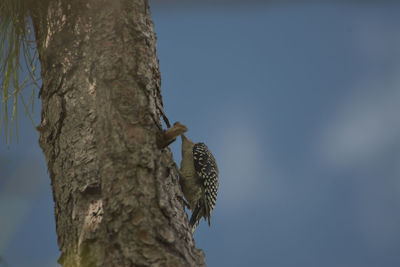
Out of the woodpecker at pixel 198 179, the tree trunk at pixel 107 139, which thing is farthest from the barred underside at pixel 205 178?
the tree trunk at pixel 107 139

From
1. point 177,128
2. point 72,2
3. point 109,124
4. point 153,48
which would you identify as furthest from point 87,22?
point 177,128

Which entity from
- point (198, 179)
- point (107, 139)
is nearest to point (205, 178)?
point (198, 179)

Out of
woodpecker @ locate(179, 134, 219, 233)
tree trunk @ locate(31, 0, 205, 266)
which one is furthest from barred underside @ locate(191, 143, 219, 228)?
tree trunk @ locate(31, 0, 205, 266)

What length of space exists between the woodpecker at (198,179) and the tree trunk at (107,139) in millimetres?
2183

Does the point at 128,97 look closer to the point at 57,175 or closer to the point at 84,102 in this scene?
the point at 84,102

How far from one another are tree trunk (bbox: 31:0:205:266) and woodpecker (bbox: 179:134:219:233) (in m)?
2.18

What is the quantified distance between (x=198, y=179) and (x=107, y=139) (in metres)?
2.85

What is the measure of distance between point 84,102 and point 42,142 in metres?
0.38

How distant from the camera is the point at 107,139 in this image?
7.91 ft

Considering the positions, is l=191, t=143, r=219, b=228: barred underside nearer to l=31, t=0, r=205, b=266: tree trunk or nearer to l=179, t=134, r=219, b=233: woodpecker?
l=179, t=134, r=219, b=233: woodpecker

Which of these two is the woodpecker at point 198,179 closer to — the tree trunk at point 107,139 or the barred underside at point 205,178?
the barred underside at point 205,178

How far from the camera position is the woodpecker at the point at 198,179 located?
197 inches

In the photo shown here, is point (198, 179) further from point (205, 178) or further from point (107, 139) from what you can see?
point (107, 139)

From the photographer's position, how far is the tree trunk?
7.22 ft
